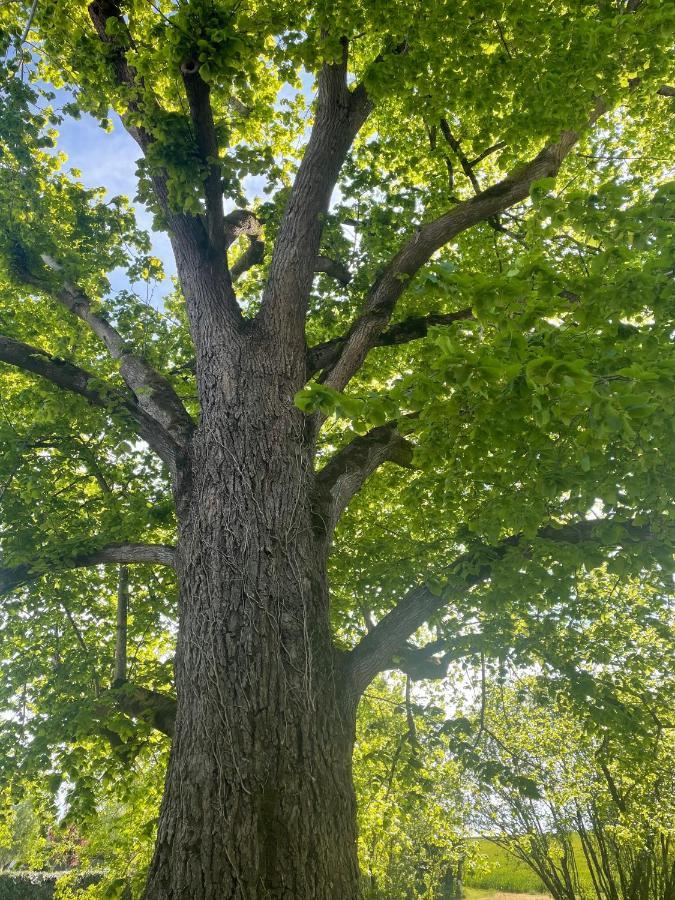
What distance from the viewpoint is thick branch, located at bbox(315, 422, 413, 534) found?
12.1ft

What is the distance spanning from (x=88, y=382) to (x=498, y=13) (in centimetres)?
524

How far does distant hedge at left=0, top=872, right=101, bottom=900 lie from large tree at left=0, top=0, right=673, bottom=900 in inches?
518

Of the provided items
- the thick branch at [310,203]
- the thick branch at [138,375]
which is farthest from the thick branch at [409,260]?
the thick branch at [138,375]

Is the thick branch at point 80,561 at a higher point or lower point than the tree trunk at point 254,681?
higher

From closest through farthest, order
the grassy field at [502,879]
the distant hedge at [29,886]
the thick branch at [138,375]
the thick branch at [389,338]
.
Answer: the thick branch at [138,375] < the thick branch at [389,338] < the grassy field at [502,879] < the distant hedge at [29,886]

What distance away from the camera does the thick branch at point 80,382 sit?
430 cm

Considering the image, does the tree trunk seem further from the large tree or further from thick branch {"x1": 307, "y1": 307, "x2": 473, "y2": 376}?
thick branch {"x1": 307, "y1": 307, "x2": 473, "y2": 376}

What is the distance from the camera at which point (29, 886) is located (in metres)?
14.8

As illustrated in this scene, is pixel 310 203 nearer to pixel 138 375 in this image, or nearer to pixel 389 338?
pixel 389 338

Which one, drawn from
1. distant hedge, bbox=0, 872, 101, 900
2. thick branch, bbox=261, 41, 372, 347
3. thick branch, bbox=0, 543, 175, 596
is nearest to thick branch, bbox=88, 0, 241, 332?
thick branch, bbox=261, 41, 372, 347

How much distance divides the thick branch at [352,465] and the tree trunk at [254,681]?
0.78 ft

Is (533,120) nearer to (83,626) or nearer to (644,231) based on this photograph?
(644,231)

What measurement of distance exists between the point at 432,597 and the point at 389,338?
249 cm

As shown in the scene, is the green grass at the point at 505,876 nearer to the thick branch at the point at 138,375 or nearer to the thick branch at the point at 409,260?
the thick branch at the point at 409,260
